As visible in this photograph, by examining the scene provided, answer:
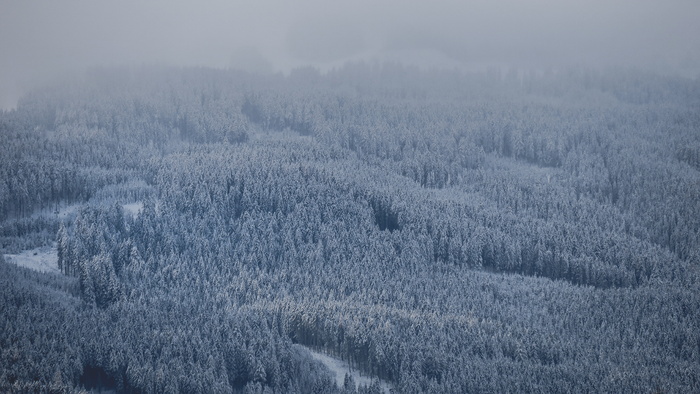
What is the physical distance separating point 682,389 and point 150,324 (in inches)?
3806

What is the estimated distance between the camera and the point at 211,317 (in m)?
187

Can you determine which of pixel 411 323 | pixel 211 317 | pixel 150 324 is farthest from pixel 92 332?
pixel 411 323

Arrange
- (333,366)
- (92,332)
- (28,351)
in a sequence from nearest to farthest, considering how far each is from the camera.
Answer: (28,351), (92,332), (333,366)

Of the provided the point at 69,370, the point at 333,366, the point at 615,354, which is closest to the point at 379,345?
the point at 333,366

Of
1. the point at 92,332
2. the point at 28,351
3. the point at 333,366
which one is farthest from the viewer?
the point at 333,366

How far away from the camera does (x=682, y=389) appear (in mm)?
168000

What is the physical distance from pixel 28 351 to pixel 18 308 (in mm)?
18429

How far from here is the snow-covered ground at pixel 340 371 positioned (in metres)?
179

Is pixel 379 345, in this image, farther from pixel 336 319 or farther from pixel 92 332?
pixel 92 332

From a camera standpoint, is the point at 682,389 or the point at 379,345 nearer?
the point at 682,389

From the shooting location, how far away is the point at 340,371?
184250 mm

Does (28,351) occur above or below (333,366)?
above

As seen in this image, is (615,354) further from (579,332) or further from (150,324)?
(150,324)

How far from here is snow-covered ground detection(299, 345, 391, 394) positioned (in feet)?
589
